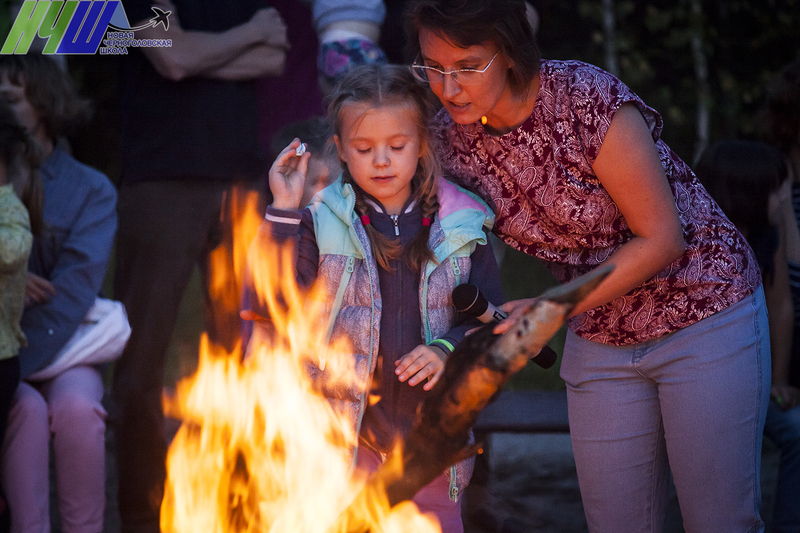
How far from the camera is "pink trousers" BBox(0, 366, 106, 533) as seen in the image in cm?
309

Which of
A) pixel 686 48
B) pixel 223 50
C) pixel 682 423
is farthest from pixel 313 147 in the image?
pixel 686 48

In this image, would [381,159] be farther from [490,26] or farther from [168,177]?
[168,177]

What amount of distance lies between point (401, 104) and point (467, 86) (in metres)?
0.37

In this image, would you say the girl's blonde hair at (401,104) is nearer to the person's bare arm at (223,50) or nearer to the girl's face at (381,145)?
the girl's face at (381,145)

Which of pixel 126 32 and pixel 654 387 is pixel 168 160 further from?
pixel 654 387

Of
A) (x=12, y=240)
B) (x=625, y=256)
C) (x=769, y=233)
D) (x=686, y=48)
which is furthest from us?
(x=686, y=48)

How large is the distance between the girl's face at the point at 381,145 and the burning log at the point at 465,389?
2.05 feet

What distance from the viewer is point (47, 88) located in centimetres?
348

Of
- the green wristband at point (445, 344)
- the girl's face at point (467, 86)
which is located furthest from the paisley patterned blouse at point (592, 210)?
the green wristband at point (445, 344)

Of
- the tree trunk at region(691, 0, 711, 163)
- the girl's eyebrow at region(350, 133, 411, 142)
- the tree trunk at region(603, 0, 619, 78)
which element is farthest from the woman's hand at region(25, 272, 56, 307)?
the tree trunk at region(691, 0, 711, 163)

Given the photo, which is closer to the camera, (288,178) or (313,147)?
(288,178)

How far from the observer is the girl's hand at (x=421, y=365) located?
237cm

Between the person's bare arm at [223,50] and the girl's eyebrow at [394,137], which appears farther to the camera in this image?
the person's bare arm at [223,50]

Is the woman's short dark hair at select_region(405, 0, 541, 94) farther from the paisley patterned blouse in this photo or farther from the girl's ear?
the girl's ear
